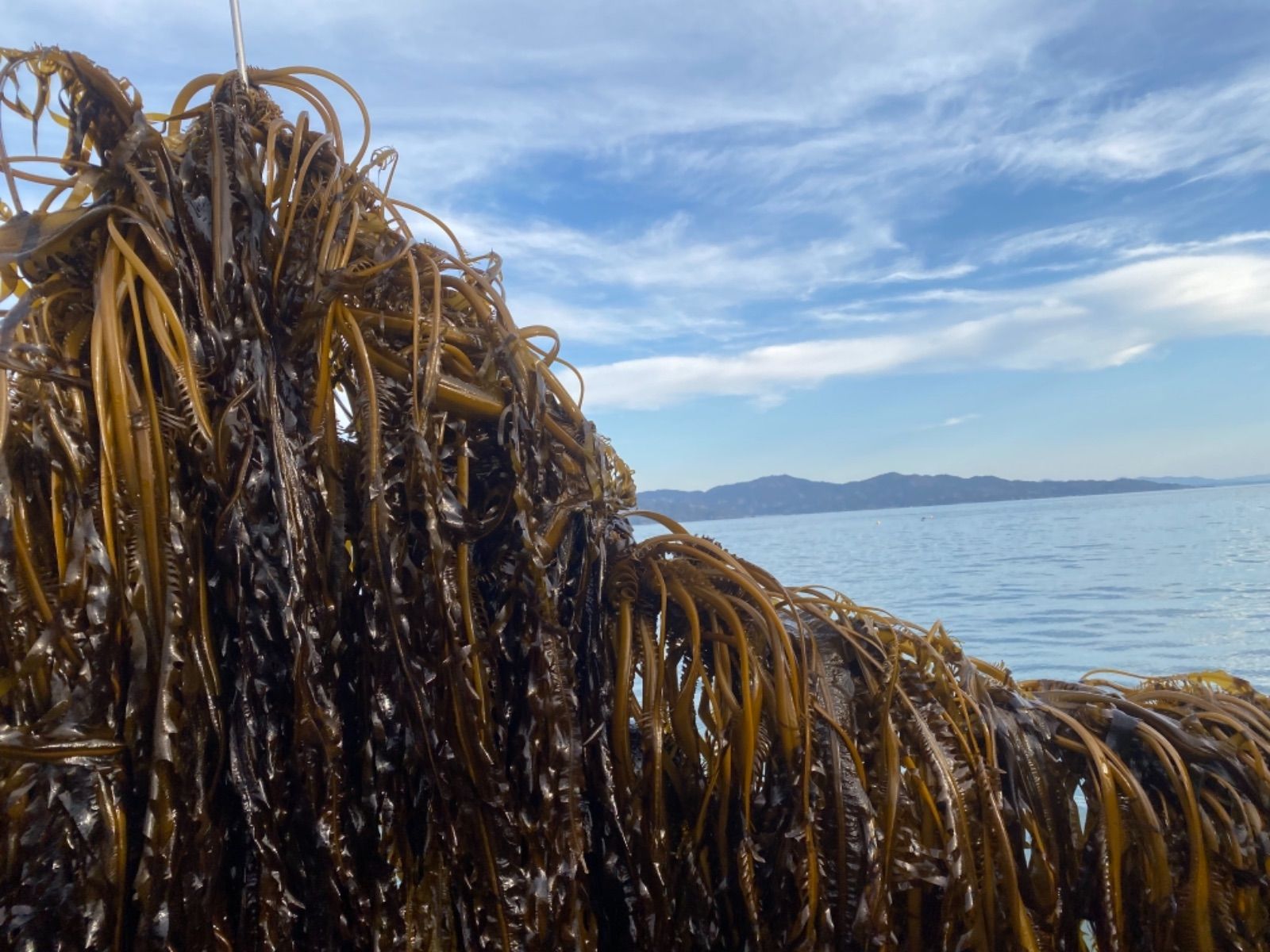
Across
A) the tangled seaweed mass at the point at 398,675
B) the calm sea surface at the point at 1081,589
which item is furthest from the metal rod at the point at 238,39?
the calm sea surface at the point at 1081,589

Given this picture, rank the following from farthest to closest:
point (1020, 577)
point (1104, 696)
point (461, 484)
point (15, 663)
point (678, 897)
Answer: point (1020, 577)
point (1104, 696)
point (678, 897)
point (461, 484)
point (15, 663)

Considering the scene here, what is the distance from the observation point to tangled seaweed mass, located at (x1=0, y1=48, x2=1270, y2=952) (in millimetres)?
1101

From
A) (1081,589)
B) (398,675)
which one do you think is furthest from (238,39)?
(1081,589)

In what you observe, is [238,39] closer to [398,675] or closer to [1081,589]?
[398,675]

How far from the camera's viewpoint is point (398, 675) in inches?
47.6

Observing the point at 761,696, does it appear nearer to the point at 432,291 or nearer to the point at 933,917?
the point at 933,917

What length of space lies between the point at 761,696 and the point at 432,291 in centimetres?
90

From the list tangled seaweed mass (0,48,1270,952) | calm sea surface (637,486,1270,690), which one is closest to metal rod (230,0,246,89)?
tangled seaweed mass (0,48,1270,952)

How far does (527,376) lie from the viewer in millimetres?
1353

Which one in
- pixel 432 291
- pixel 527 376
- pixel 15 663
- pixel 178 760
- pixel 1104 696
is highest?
pixel 432 291

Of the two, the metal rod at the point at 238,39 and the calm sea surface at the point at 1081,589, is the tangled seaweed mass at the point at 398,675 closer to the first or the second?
the metal rod at the point at 238,39

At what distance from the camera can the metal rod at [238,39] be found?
1377mm

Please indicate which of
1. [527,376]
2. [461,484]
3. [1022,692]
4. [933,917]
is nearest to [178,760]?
[461,484]

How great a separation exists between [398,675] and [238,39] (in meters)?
1.13
